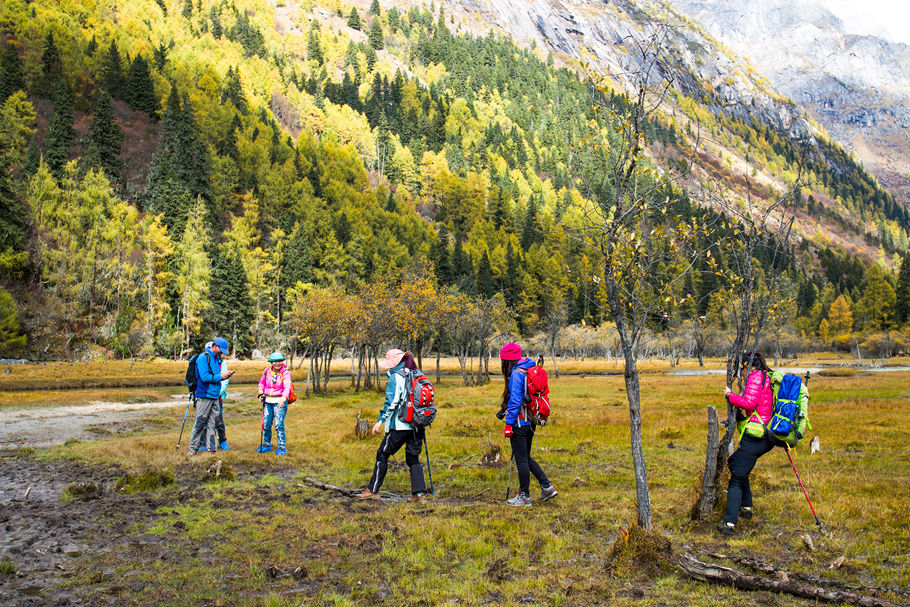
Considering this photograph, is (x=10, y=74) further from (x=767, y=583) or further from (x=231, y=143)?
(x=767, y=583)

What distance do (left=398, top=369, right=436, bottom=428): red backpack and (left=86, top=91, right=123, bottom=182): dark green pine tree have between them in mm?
98310

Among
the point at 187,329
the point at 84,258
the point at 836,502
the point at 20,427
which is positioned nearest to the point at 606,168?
the point at 836,502

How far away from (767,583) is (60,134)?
108m

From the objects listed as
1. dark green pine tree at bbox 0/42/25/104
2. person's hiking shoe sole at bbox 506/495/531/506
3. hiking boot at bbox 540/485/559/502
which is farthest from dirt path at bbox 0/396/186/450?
dark green pine tree at bbox 0/42/25/104

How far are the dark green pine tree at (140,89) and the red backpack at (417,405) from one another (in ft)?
412

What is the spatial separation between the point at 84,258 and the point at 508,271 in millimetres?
79884

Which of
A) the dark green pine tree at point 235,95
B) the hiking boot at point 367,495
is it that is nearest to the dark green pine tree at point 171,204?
the dark green pine tree at point 235,95

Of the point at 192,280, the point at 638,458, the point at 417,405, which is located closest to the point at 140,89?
the point at 192,280

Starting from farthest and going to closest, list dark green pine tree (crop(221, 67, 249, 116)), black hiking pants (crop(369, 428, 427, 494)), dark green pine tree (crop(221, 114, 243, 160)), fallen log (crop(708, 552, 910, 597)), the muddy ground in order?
dark green pine tree (crop(221, 67, 249, 116)), dark green pine tree (crop(221, 114, 243, 160)), black hiking pants (crop(369, 428, 427, 494)), the muddy ground, fallen log (crop(708, 552, 910, 597))

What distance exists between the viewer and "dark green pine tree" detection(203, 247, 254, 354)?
77875mm

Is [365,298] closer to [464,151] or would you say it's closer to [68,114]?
[68,114]

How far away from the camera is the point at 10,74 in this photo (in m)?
96.1

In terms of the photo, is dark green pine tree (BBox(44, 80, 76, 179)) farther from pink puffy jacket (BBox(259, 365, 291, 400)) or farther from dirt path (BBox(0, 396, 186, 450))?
pink puffy jacket (BBox(259, 365, 291, 400))

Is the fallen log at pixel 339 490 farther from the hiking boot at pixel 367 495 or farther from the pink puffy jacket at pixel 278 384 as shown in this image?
the pink puffy jacket at pixel 278 384
